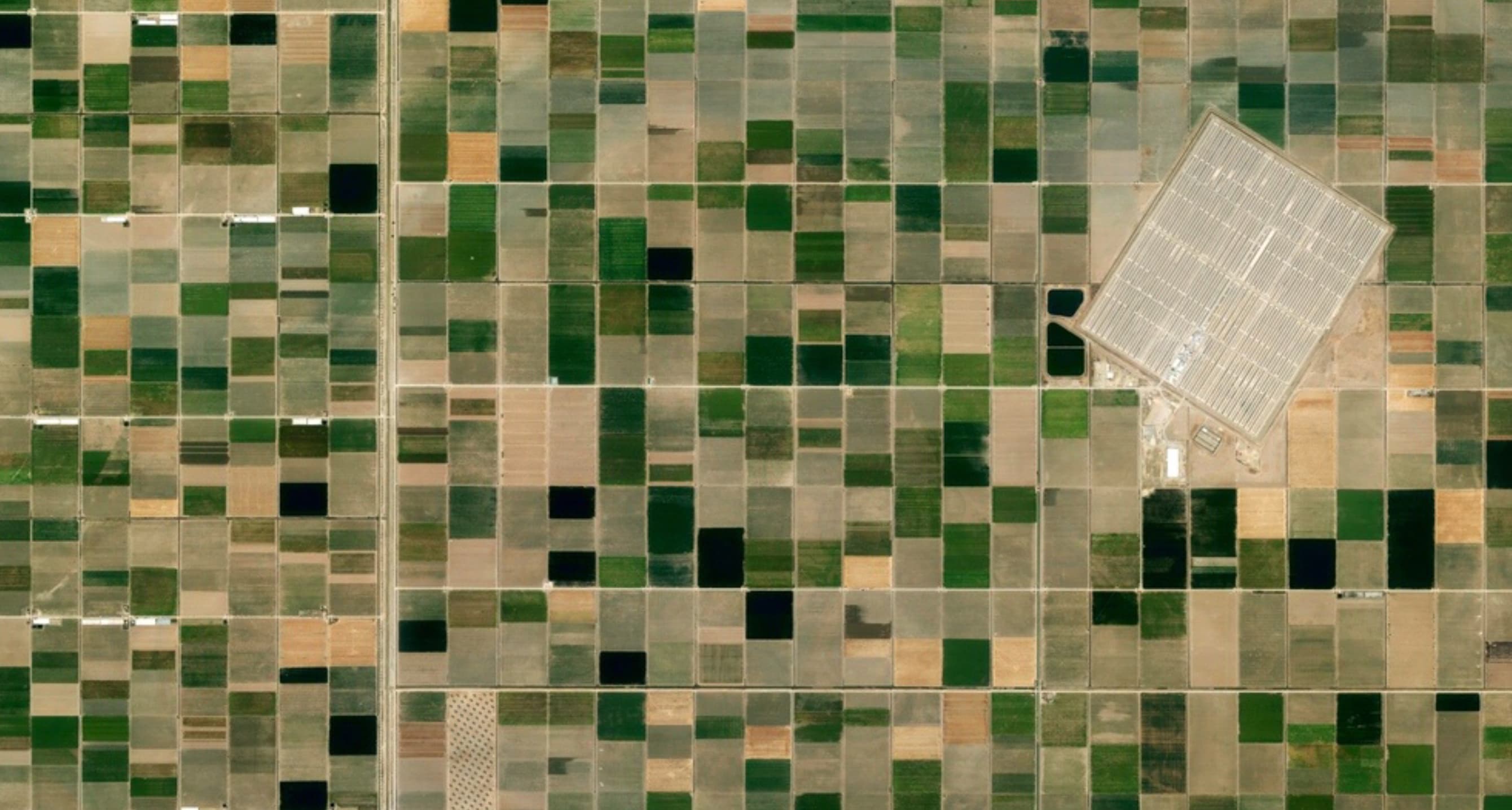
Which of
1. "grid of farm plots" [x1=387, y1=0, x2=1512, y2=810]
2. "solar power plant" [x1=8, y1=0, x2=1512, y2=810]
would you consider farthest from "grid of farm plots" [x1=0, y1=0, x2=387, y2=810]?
"grid of farm plots" [x1=387, y1=0, x2=1512, y2=810]

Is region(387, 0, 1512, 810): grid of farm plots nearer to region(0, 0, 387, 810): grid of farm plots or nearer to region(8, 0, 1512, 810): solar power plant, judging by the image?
region(8, 0, 1512, 810): solar power plant

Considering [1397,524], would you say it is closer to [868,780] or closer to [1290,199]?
[1290,199]

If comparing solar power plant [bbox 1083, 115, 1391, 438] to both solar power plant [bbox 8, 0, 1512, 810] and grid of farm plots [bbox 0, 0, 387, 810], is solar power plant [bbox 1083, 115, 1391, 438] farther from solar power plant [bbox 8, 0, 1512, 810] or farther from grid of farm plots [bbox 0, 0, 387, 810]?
grid of farm plots [bbox 0, 0, 387, 810]

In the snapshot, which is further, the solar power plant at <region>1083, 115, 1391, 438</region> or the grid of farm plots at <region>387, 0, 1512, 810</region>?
the grid of farm plots at <region>387, 0, 1512, 810</region>
